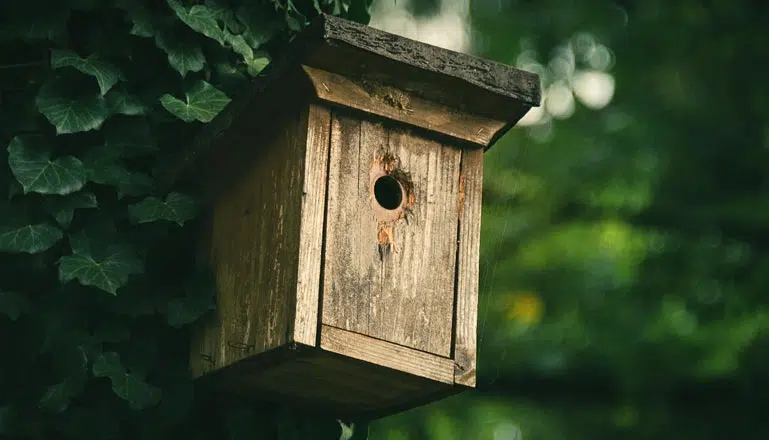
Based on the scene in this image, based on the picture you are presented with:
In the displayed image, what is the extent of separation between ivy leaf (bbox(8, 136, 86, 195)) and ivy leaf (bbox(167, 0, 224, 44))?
0.42 meters

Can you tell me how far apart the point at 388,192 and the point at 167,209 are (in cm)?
52

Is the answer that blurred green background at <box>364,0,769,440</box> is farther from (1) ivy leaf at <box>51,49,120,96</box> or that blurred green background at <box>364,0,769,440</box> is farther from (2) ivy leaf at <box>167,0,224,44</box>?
(1) ivy leaf at <box>51,49,120,96</box>

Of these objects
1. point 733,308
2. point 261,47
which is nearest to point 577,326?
point 733,308

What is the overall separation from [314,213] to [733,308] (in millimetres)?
3737

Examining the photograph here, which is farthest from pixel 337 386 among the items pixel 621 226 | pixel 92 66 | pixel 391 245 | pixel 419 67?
pixel 621 226

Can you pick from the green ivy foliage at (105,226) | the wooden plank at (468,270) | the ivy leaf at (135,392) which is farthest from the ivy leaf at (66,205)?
the wooden plank at (468,270)

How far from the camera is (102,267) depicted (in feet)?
9.70

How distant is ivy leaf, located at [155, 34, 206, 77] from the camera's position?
3158 mm

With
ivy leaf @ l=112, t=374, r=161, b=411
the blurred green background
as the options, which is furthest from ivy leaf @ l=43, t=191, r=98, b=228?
the blurred green background

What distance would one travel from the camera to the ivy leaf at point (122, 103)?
3090mm

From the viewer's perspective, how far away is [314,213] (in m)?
2.73

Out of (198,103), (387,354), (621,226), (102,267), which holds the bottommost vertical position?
(387,354)

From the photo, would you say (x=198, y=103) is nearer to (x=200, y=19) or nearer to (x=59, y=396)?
(x=200, y=19)

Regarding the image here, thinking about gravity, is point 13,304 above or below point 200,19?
below
